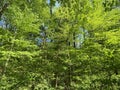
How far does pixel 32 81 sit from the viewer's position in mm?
16109

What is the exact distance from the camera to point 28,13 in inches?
540

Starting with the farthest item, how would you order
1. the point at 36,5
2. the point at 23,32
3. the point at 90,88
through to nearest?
the point at 90,88
the point at 36,5
the point at 23,32

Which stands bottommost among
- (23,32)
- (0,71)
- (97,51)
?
(0,71)

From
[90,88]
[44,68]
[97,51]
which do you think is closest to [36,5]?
[44,68]

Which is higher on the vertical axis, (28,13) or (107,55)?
(28,13)

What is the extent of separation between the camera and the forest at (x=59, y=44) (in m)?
13.5

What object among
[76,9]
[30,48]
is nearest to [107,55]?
[76,9]

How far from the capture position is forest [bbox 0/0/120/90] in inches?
531

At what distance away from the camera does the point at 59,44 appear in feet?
48.4

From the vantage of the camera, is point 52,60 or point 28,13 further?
point 52,60

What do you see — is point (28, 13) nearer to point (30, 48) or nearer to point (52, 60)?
point (30, 48)

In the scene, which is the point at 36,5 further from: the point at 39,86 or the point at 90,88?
the point at 90,88

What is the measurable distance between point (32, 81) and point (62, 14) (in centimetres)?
482

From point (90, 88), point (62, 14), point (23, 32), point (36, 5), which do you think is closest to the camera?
point (23, 32)
